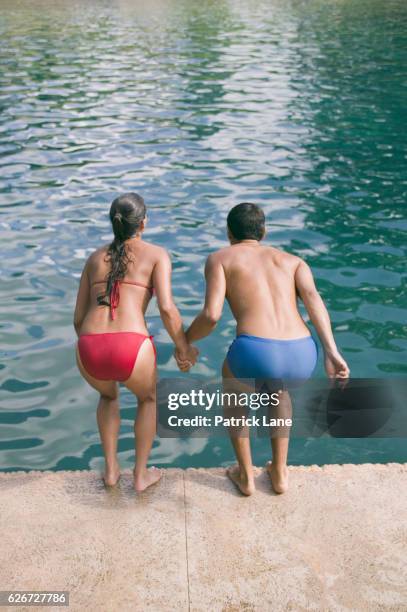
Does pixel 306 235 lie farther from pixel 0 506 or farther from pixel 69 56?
pixel 69 56

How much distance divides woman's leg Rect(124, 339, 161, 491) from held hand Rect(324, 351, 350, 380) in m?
1.05

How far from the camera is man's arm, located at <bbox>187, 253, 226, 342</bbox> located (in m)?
4.15

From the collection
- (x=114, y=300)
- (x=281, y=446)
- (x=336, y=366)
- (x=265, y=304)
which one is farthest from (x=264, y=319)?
(x=114, y=300)

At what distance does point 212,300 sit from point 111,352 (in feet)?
2.20

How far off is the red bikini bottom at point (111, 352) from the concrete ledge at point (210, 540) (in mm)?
791

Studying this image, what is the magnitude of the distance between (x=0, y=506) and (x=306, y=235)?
6359 millimetres

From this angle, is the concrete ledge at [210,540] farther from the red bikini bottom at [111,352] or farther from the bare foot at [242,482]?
the red bikini bottom at [111,352]

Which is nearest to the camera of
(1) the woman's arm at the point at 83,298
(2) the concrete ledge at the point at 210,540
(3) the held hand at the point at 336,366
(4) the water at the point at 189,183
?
(2) the concrete ledge at the point at 210,540

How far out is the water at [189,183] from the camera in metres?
6.20

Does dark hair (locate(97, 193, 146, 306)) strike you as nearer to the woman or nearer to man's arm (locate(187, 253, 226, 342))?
the woman

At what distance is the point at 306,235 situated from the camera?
959 centimetres

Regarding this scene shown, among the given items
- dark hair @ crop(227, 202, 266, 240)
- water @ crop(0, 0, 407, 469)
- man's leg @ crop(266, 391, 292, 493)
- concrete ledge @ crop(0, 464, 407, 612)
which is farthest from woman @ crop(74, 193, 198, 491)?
water @ crop(0, 0, 407, 469)

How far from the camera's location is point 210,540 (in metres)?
3.90

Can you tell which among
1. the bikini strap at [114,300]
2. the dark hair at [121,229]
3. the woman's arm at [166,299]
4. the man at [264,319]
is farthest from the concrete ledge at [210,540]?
the dark hair at [121,229]
